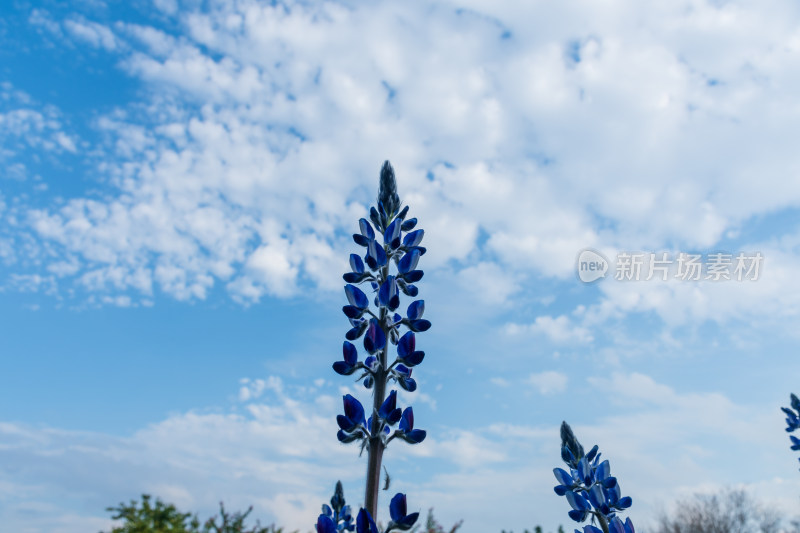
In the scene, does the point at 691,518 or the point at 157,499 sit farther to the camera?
the point at 691,518

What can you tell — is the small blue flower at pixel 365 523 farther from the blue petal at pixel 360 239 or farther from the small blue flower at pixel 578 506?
the small blue flower at pixel 578 506

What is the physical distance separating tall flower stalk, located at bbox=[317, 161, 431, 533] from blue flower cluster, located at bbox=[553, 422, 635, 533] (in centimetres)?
148

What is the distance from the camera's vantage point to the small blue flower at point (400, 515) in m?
2.85

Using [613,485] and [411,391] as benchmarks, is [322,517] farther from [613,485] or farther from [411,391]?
[613,485]

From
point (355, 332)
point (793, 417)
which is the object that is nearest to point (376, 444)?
point (355, 332)

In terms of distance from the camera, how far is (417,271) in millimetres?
3547

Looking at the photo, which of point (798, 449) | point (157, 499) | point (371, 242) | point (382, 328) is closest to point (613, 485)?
point (382, 328)

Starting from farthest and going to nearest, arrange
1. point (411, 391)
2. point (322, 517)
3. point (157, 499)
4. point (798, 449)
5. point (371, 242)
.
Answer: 1. point (157, 499)
2. point (798, 449)
3. point (371, 242)
4. point (411, 391)
5. point (322, 517)

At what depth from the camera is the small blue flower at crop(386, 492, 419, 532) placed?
2854 millimetres

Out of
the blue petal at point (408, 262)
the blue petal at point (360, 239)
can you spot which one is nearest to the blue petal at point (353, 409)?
the blue petal at point (408, 262)

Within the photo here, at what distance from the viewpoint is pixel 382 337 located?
3176 mm

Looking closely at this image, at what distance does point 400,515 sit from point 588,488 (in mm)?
1633

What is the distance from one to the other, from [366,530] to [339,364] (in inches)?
34.3

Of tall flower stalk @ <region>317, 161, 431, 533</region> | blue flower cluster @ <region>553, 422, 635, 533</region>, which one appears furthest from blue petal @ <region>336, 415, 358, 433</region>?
blue flower cluster @ <region>553, 422, 635, 533</region>
